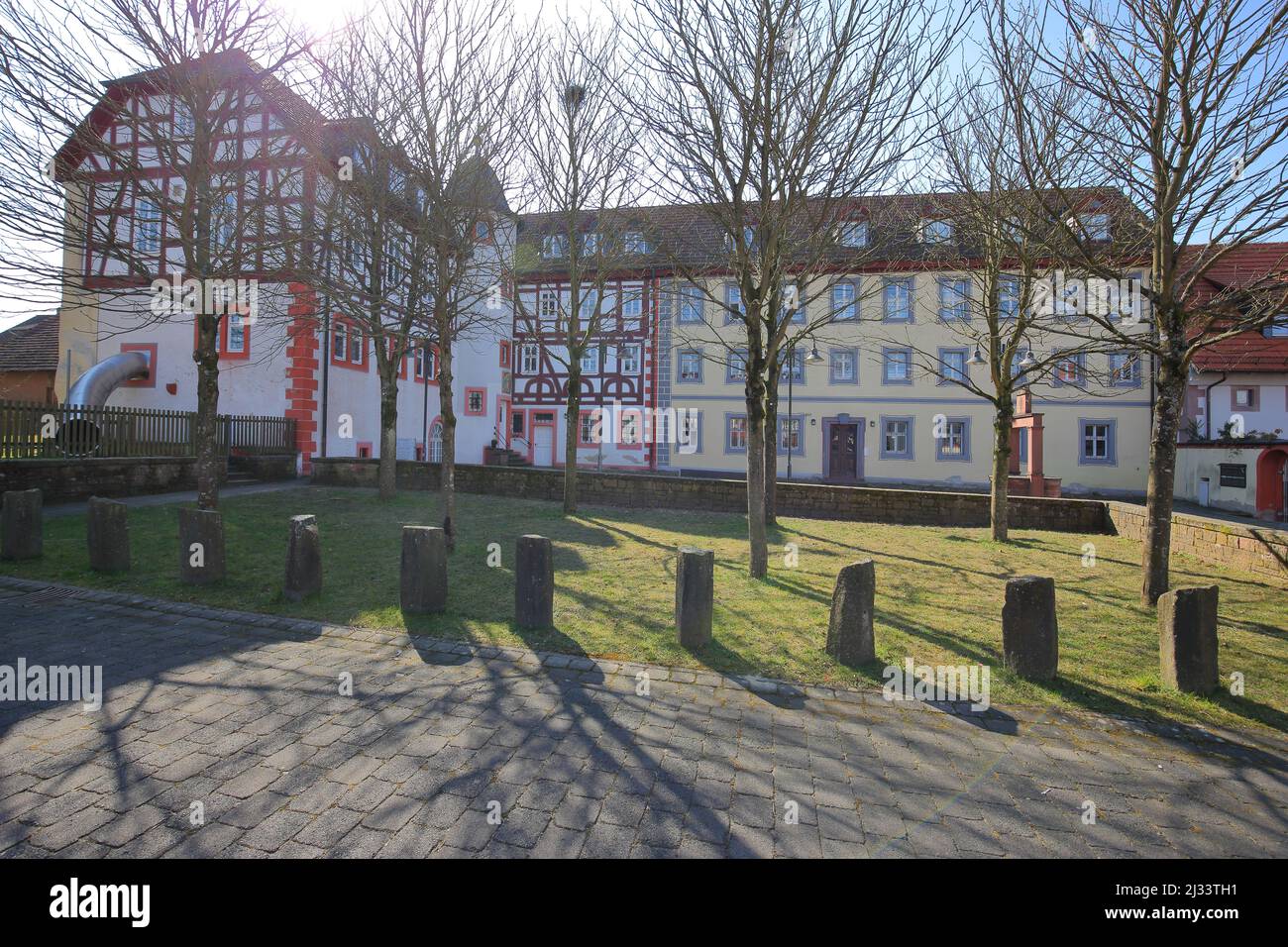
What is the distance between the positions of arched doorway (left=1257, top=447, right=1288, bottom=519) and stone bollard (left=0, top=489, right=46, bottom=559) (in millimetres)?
26297

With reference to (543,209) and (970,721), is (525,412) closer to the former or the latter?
(543,209)

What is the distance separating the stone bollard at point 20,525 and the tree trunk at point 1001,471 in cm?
1389

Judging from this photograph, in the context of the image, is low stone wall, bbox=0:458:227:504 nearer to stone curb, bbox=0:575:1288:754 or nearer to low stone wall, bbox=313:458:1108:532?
low stone wall, bbox=313:458:1108:532

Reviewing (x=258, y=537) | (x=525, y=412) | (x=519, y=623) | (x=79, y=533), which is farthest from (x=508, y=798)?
(x=525, y=412)

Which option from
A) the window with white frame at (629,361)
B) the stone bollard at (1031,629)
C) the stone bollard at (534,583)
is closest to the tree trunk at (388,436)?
the stone bollard at (534,583)

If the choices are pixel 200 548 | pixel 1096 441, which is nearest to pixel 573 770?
pixel 200 548

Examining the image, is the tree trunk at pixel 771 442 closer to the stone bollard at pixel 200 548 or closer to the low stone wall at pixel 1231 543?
the low stone wall at pixel 1231 543

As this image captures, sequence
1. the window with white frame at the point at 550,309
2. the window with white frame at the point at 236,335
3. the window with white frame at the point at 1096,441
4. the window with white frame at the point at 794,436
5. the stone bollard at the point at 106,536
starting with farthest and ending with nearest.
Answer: the window with white frame at the point at 794,436 < the window with white frame at the point at 1096,441 < the window with white frame at the point at 236,335 < the window with white frame at the point at 550,309 < the stone bollard at the point at 106,536

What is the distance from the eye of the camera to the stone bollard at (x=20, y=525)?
8195mm

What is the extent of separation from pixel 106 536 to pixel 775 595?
7544 mm

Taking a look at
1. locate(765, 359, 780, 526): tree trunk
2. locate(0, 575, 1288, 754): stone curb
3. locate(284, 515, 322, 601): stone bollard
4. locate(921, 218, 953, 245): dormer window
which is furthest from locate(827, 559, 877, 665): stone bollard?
locate(765, 359, 780, 526): tree trunk

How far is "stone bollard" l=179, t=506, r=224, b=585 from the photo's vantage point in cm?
718

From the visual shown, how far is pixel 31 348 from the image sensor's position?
96.1ft

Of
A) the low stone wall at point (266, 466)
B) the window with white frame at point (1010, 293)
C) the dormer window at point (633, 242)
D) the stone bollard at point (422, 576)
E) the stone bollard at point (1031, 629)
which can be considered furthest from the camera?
the low stone wall at point (266, 466)
